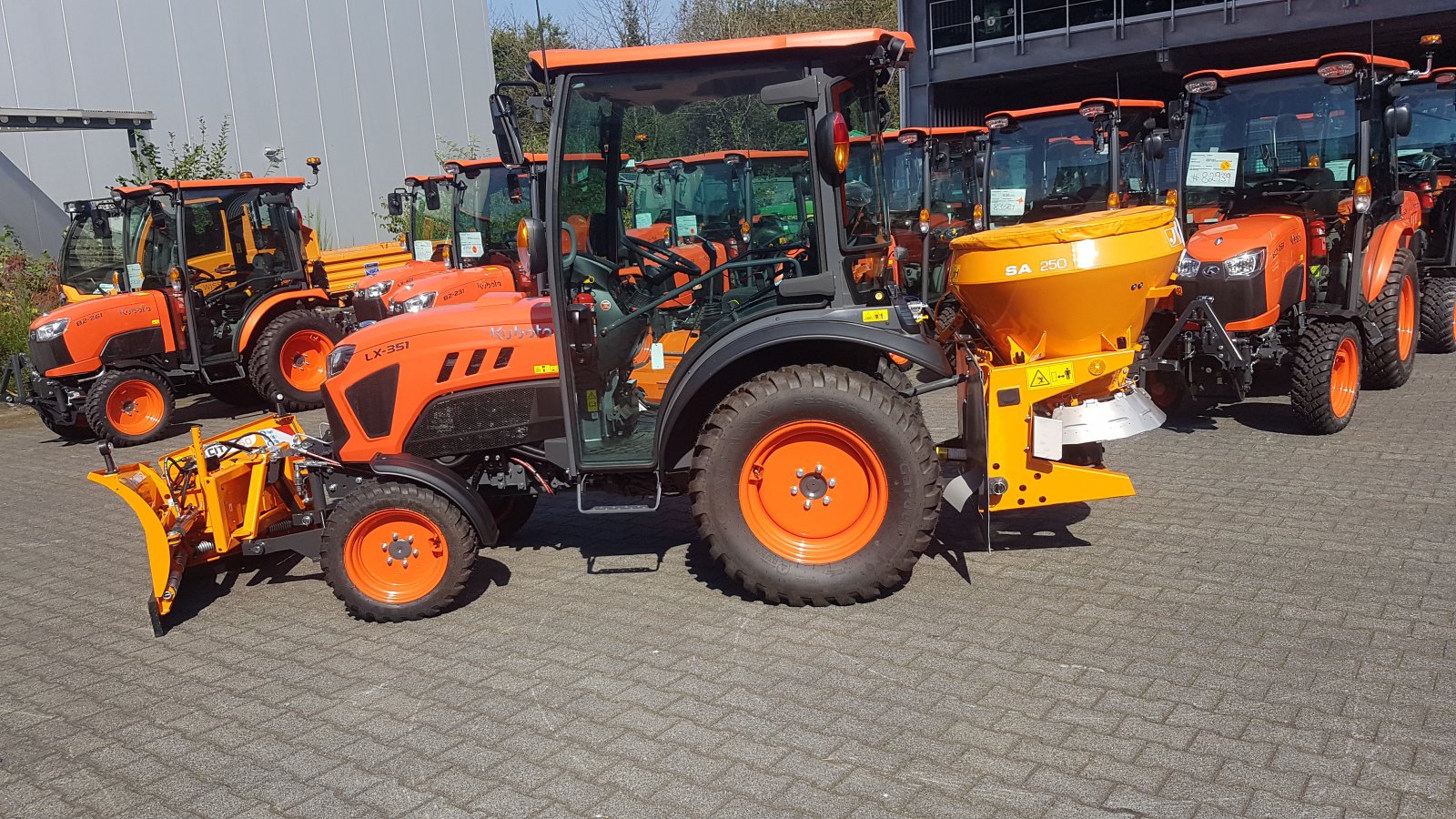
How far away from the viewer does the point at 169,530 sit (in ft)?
15.4

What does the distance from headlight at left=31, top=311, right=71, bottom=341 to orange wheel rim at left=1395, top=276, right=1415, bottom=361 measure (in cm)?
1084

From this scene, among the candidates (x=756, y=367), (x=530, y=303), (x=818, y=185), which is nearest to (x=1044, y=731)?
(x=756, y=367)

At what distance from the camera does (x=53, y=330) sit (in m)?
9.27

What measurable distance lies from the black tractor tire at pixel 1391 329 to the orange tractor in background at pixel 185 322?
347 inches

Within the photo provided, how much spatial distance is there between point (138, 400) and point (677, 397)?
7348 millimetres

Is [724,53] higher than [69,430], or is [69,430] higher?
[724,53]

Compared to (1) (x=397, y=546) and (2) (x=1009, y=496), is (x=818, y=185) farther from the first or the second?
(1) (x=397, y=546)

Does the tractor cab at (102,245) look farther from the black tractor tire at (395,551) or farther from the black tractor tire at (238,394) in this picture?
the black tractor tire at (395,551)

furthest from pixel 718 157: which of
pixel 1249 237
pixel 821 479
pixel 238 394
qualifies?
pixel 238 394

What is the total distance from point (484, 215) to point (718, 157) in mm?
7164

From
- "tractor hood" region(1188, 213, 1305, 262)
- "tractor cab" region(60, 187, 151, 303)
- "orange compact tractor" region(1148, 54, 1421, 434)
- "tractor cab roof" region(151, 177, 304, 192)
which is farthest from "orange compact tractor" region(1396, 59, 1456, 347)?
"tractor cab" region(60, 187, 151, 303)

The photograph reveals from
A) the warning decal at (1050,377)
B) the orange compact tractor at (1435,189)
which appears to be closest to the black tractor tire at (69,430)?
the warning decal at (1050,377)

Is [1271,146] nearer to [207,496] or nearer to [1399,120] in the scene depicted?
[1399,120]

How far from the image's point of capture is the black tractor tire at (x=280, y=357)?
10.2m
